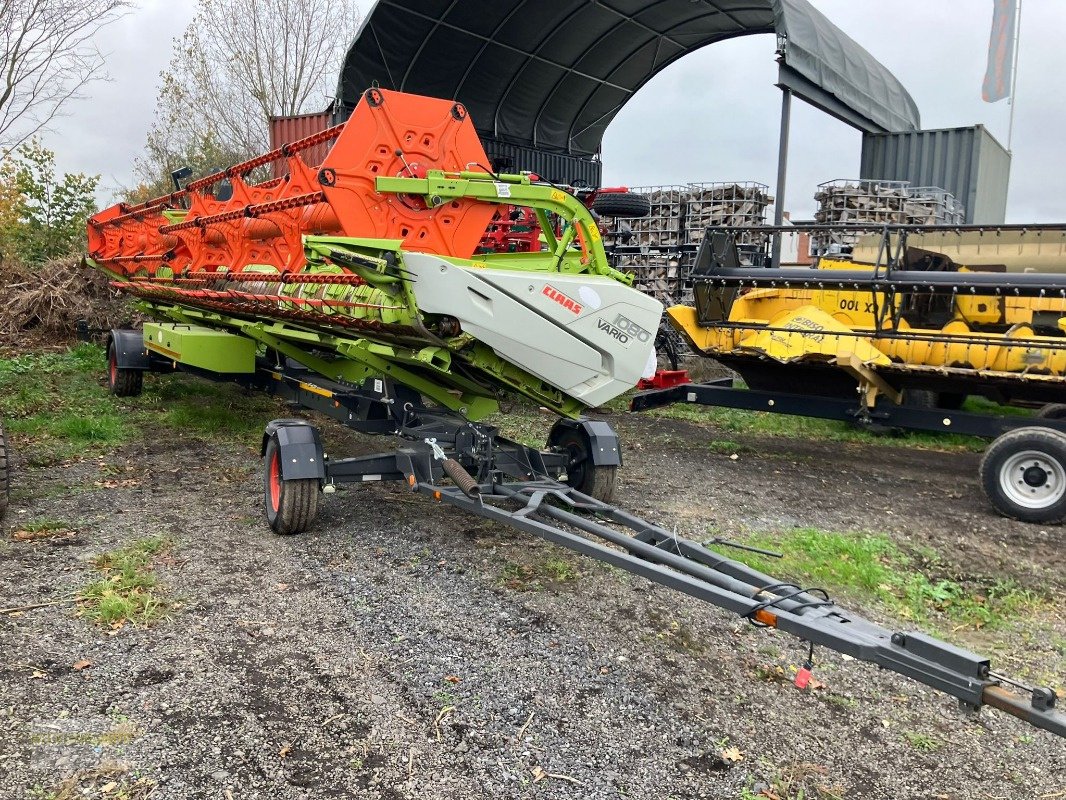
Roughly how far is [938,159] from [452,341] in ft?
43.4

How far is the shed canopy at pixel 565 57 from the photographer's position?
12.1 m

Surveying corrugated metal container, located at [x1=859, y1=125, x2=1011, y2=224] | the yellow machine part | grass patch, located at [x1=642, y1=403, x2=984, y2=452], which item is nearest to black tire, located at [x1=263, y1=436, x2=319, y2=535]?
the yellow machine part

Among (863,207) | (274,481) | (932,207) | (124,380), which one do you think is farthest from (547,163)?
(274,481)

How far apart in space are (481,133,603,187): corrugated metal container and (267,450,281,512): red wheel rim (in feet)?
32.9

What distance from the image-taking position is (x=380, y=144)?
4988 millimetres

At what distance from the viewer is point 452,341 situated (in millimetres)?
4324

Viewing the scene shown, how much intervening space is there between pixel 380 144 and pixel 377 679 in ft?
10.5

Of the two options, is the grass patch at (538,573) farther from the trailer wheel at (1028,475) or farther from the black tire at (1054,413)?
the black tire at (1054,413)

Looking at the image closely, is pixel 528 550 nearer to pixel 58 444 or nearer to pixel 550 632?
pixel 550 632

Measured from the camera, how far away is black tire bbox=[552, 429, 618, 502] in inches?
219

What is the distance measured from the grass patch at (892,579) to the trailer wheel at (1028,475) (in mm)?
1182

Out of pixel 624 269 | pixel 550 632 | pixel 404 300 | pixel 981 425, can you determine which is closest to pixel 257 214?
pixel 404 300

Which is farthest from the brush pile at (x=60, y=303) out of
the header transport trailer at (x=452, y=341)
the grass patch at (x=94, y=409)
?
the header transport trailer at (x=452, y=341)

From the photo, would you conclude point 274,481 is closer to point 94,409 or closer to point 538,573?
point 538,573
